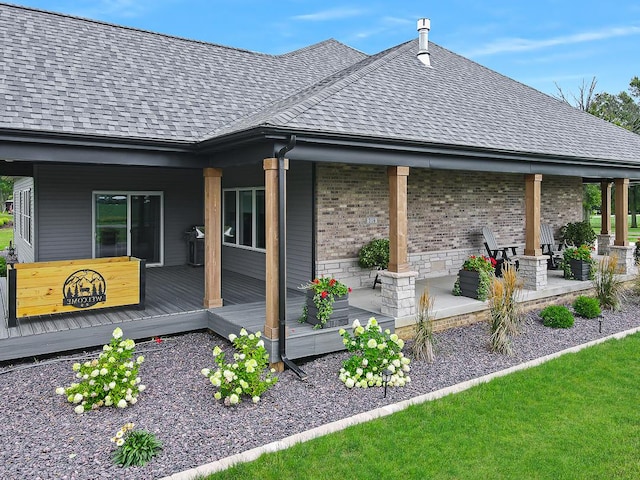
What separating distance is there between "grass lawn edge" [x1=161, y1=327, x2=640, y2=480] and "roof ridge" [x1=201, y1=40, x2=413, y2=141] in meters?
3.47

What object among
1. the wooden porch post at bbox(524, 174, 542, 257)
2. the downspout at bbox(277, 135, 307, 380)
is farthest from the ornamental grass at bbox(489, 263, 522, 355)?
the downspout at bbox(277, 135, 307, 380)

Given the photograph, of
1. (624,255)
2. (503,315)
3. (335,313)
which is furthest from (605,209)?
(335,313)

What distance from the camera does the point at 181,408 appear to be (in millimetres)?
4906

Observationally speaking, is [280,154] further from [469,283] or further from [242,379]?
[469,283]

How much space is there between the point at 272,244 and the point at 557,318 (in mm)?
5072

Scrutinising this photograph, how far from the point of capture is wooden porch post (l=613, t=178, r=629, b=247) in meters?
11.2

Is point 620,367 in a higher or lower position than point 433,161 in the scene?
lower

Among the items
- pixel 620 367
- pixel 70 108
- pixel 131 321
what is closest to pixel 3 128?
pixel 70 108

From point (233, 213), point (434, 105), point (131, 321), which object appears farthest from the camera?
point (233, 213)

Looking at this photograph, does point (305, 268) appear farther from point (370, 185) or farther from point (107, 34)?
point (107, 34)

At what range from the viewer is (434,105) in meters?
9.11

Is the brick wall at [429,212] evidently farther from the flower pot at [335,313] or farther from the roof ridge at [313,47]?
the roof ridge at [313,47]

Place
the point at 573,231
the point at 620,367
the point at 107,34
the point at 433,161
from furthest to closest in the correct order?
the point at 573,231 < the point at 107,34 < the point at 433,161 < the point at 620,367

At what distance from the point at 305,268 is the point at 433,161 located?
9.95 feet
